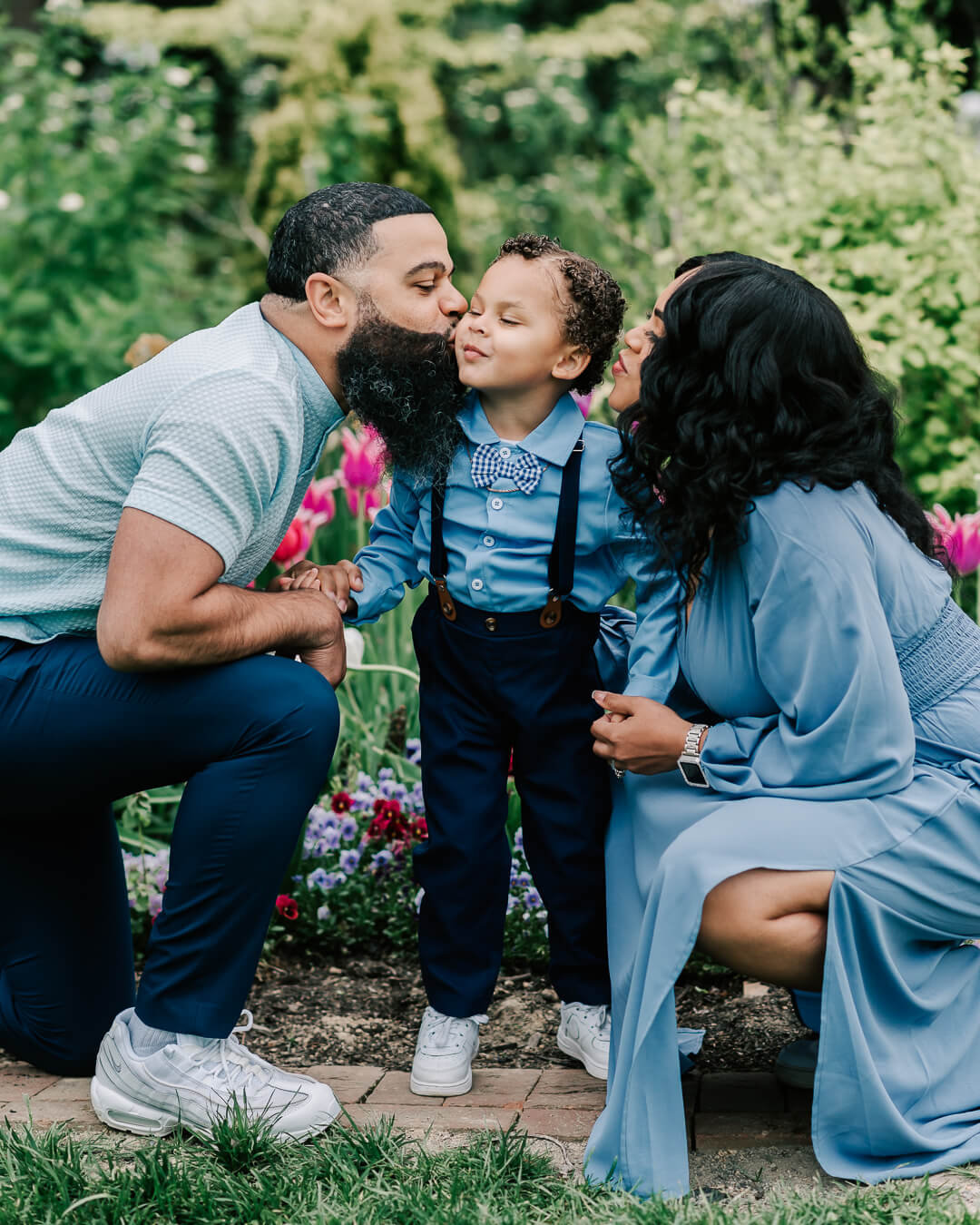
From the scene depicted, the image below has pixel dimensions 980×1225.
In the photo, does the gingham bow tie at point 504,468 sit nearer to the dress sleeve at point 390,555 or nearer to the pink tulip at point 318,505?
the dress sleeve at point 390,555

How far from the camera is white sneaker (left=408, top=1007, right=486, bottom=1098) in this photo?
241 cm

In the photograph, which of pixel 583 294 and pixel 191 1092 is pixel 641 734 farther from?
pixel 191 1092

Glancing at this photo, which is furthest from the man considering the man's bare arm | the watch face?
the watch face

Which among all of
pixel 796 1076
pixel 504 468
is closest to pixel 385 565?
pixel 504 468

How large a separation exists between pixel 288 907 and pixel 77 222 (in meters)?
4.07

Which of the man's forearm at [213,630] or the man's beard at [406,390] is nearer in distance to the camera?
the man's forearm at [213,630]

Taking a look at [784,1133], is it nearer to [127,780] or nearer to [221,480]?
[127,780]

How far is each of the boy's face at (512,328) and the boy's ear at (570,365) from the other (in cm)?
3

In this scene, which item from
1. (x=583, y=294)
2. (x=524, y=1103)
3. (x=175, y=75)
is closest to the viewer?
(x=524, y=1103)

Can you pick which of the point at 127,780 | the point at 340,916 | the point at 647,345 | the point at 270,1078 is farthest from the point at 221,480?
the point at 340,916

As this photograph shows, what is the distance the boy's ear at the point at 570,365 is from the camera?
98.0 inches

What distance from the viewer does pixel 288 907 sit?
2975 millimetres

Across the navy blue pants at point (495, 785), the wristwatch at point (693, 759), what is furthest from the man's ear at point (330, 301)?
the wristwatch at point (693, 759)

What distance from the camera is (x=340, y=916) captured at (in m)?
3.15
